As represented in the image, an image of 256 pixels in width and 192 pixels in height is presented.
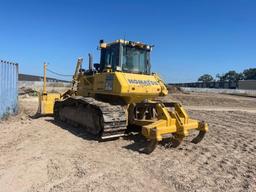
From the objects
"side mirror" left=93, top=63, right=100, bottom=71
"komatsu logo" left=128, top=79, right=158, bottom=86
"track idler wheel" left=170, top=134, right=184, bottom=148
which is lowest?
"track idler wheel" left=170, top=134, right=184, bottom=148

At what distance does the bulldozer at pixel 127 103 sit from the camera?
341 inches

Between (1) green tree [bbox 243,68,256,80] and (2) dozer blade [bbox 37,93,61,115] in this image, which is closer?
(2) dozer blade [bbox 37,93,61,115]

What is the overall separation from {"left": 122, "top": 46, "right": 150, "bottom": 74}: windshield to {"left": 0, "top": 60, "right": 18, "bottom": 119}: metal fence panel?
669 cm

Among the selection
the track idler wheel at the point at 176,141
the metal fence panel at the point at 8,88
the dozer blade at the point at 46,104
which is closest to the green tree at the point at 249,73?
the metal fence panel at the point at 8,88

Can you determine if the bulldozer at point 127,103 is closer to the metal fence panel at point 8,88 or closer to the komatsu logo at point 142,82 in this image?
the komatsu logo at point 142,82

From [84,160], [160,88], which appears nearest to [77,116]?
[160,88]

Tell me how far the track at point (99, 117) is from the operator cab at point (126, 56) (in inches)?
52.3

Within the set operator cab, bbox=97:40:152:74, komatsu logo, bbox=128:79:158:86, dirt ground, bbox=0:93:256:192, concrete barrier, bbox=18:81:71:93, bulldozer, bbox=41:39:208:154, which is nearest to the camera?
dirt ground, bbox=0:93:256:192

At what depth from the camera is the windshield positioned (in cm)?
1016

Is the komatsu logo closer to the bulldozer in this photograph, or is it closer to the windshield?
the bulldozer

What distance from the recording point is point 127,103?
9875 mm

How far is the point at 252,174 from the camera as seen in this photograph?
670 centimetres

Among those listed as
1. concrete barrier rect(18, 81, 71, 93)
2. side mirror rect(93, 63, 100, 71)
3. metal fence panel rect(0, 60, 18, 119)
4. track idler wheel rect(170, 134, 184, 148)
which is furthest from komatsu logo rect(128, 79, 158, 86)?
concrete barrier rect(18, 81, 71, 93)

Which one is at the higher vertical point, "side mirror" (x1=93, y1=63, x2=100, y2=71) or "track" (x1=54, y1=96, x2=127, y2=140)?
"side mirror" (x1=93, y1=63, x2=100, y2=71)
